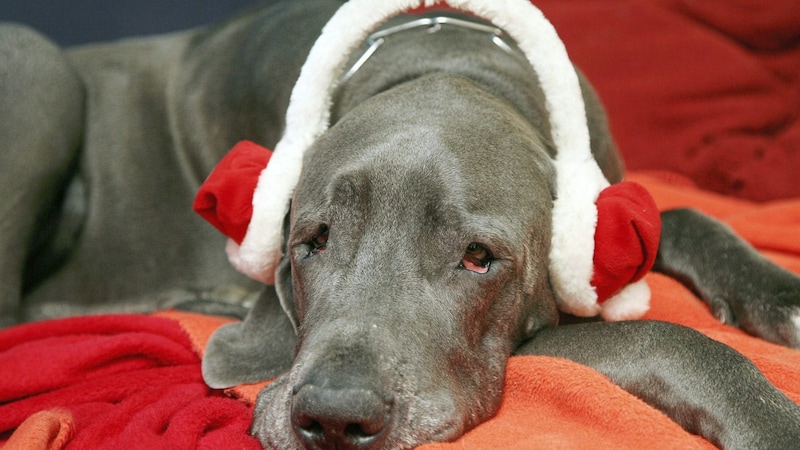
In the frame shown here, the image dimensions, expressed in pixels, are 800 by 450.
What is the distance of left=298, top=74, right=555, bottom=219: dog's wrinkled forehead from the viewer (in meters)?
1.61

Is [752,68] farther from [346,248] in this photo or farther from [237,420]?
[237,420]

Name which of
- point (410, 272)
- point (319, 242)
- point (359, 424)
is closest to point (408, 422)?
point (359, 424)

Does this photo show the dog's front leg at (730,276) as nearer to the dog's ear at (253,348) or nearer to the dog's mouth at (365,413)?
the dog's mouth at (365,413)

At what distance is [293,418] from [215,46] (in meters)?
1.73

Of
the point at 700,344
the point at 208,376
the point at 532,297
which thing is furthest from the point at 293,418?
the point at 700,344

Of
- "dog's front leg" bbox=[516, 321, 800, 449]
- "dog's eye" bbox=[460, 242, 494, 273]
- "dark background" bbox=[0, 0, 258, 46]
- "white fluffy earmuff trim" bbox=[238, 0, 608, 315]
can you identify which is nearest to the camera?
"dog's front leg" bbox=[516, 321, 800, 449]

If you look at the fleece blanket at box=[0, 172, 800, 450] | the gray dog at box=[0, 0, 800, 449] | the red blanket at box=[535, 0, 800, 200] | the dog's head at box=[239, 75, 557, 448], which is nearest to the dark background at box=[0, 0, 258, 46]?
the gray dog at box=[0, 0, 800, 449]

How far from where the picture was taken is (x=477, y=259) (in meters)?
1.61

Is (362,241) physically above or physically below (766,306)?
above

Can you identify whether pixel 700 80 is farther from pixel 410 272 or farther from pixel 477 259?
pixel 410 272

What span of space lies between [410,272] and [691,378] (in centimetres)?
55

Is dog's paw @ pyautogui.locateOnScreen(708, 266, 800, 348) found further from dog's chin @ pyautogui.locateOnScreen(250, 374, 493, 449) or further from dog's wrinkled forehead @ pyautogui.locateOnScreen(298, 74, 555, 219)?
dog's chin @ pyautogui.locateOnScreen(250, 374, 493, 449)

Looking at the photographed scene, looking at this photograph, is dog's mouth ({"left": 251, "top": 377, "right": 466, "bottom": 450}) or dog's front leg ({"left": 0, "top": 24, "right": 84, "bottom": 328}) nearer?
dog's mouth ({"left": 251, "top": 377, "right": 466, "bottom": 450})

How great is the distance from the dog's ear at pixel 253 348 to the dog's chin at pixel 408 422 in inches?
10.0
